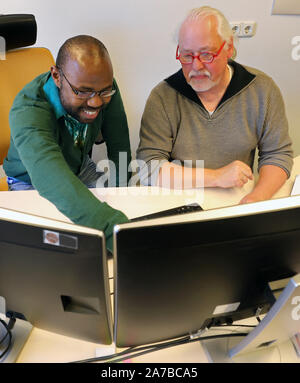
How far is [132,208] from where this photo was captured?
4.05ft

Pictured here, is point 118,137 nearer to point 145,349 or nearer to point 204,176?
point 204,176

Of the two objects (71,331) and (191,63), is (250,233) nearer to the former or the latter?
(71,331)

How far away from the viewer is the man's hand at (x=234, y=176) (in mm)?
1285

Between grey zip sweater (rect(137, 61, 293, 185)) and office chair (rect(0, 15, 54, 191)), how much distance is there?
0.63m

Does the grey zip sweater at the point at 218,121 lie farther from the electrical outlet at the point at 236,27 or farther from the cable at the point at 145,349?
the electrical outlet at the point at 236,27

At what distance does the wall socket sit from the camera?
2150 millimetres

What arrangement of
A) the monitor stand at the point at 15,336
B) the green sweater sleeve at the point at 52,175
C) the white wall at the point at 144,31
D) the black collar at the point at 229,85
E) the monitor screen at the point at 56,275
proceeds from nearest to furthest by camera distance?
the monitor screen at the point at 56,275, the monitor stand at the point at 15,336, the green sweater sleeve at the point at 52,175, the black collar at the point at 229,85, the white wall at the point at 144,31

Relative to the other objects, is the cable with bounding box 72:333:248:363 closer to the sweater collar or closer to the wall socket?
the sweater collar

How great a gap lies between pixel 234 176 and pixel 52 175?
0.65 metres

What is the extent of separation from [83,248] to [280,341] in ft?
1.79

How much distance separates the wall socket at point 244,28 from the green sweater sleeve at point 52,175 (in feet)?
4.99

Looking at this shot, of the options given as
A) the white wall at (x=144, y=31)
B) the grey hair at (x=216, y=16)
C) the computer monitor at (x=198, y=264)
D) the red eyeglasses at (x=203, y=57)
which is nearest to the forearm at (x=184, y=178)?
the red eyeglasses at (x=203, y=57)

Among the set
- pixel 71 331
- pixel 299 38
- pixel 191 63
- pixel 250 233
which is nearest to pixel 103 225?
pixel 71 331

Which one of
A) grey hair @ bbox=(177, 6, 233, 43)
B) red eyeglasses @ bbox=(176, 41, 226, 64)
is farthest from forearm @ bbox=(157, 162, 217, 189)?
grey hair @ bbox=(177, 6, 233, 43)
